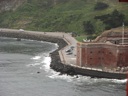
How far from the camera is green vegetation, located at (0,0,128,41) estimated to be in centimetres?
11375

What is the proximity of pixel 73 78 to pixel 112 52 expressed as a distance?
8.02 metres

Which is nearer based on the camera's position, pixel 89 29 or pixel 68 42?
pixel 68 42

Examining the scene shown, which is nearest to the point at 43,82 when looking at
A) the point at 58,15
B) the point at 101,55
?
the point at 101,55

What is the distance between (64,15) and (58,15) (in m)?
3.02

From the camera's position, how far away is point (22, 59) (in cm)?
8238

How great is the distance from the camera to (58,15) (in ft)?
437

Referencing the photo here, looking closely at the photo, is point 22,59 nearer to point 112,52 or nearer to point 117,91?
point 112,52

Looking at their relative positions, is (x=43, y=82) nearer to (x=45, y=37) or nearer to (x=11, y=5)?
(x=45, y=37)

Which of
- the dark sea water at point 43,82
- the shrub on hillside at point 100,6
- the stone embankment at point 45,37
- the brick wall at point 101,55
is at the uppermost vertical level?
the shrub on hillside at point 100,6

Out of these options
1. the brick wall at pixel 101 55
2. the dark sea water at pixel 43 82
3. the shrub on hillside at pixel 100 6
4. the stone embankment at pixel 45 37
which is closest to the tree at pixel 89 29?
the stone embankment at pixel 45 37

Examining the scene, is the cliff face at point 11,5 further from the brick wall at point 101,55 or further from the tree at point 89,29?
the brick wall at point 101,55

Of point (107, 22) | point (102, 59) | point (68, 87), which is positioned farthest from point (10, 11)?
point (68, 87)

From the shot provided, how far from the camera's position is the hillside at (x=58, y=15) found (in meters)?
119

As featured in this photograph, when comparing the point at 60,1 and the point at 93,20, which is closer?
the point at 93,20
